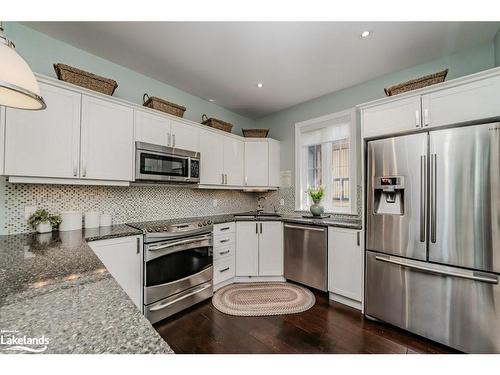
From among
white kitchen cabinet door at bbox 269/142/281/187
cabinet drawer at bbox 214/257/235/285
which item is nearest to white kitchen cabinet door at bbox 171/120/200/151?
white kitchen cabinet door at bbox 269/142/281/187

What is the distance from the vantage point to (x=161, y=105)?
2.46 metres

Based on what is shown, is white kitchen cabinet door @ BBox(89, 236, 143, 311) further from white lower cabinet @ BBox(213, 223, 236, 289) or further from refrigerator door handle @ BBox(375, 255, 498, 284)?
refrigerator door handle @ BBox(375, 255, 498, 284)

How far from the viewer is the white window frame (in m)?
2.90

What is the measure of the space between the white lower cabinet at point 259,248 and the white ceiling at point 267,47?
191 cm

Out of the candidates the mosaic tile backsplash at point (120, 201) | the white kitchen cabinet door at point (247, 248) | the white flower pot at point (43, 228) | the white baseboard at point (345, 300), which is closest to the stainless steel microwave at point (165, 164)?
the mosaic tile backsplash at point (120, 201)

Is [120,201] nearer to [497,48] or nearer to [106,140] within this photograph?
[106,140]

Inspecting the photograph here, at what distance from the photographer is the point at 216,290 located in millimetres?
2719

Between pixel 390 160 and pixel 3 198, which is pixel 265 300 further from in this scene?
pixel 3 198

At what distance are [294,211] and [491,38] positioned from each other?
2.77 m

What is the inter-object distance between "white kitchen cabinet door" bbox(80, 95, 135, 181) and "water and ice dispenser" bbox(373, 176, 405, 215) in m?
2.45

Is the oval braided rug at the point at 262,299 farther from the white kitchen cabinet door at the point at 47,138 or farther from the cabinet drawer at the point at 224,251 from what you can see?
the white kitchen cabinet door at the point at 47,138

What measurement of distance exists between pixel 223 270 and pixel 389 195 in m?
2.07

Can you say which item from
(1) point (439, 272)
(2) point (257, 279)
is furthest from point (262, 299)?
(1) point (439, 272)
